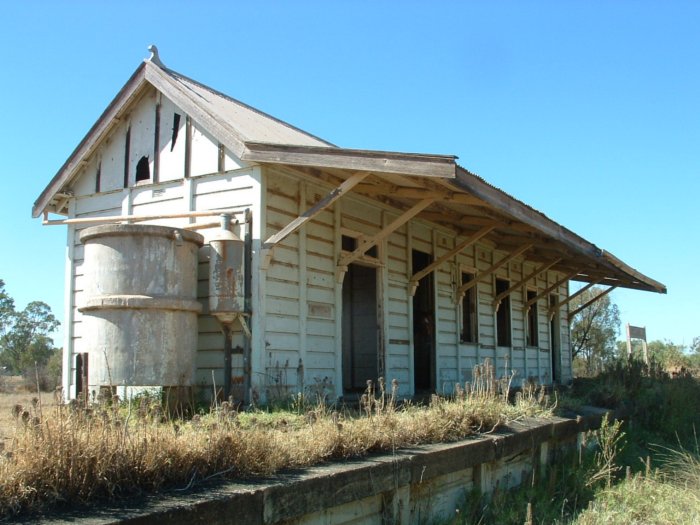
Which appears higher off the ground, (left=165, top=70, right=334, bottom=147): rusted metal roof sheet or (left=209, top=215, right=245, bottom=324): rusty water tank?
(left=165, top=70, right=334, bottom=147): rusted metal roof sheet

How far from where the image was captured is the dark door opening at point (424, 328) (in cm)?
1316

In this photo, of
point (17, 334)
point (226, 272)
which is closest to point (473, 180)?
point (226, 272)

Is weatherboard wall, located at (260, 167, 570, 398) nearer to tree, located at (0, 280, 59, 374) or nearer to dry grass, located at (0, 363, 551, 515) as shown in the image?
dry grass, located at (0, 363, 551, 515)

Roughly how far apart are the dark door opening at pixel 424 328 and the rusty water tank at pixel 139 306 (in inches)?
224

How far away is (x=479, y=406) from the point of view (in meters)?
7.57

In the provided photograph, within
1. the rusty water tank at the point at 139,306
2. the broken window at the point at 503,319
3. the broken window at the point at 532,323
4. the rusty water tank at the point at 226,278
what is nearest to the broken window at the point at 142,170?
the rusty water tank at the point at 139,306

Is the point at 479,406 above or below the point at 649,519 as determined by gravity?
above

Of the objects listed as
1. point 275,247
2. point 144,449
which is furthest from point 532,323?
point 144,449

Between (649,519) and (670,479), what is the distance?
2004 mm

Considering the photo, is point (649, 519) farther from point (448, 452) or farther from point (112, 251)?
point (112, 251)

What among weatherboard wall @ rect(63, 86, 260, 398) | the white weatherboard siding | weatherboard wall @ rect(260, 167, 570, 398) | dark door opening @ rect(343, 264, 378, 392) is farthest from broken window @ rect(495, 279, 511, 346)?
weatherboard wall @ rect(63, 86, 260, 398)

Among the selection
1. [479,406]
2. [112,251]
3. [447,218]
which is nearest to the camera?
[479,406]

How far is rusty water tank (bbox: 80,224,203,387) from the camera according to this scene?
319 inches

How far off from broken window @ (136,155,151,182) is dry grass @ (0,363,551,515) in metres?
5.46
